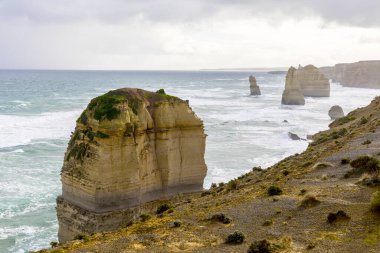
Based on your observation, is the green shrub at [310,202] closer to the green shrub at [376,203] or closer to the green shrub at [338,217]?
the green shrub at [338,217]

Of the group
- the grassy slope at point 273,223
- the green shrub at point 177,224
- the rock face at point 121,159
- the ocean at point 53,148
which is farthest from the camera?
the ocean at point 53,148

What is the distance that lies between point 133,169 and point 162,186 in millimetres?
3279

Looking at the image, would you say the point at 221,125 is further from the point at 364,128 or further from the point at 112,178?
the point at 112,178

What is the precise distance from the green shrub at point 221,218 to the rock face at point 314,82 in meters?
122

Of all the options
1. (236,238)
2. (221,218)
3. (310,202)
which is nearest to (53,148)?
(221,218)

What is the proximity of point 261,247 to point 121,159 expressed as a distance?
12126 mm

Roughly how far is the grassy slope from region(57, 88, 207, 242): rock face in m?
3.77

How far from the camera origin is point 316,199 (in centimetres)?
1994

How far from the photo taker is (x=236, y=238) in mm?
16797

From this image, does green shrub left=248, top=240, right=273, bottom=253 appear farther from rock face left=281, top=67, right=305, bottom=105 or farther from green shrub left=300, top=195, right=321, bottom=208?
rock face left=281, top=67, right=305, bottom=105

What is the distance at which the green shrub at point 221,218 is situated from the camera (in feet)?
62.6

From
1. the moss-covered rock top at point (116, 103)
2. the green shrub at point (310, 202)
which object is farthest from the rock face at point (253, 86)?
the green shrub at point (310, 202)

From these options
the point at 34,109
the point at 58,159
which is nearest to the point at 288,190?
the point at 58,159

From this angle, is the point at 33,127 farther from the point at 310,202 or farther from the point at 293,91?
the point at 293,91
